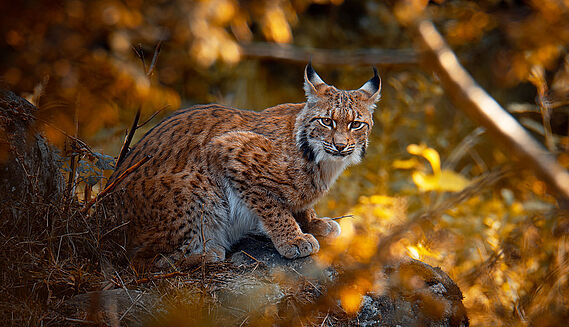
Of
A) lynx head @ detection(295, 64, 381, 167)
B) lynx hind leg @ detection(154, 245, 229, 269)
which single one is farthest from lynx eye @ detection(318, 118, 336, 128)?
lynx hind leg @ detection(154, 245, 229, 269)

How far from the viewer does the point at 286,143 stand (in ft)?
12.0

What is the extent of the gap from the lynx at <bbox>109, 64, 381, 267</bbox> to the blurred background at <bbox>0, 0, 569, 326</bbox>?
26 centimetres

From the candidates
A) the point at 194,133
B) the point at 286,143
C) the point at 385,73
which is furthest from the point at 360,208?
the point at 385,73

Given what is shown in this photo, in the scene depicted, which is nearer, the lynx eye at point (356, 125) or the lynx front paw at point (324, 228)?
the lynx eye at point (356, 125)

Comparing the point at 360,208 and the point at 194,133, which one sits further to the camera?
the point at 360,208

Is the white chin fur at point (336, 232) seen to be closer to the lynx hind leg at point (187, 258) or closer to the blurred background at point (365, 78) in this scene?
the blurred background at point (365, 78)

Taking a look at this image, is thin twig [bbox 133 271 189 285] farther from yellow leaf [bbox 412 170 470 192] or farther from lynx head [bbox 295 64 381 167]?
yellow leaf [bbox 412 170 470 192]

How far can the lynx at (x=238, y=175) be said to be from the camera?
329 cm

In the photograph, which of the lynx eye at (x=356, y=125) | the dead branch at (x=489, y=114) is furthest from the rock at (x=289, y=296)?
the dead branch at (x=489, y=114)

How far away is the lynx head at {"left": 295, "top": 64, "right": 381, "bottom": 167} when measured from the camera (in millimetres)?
3564

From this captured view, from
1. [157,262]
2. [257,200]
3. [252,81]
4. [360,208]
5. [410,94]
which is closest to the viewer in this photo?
[157,262]

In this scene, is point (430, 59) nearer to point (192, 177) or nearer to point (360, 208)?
point (192, 177)

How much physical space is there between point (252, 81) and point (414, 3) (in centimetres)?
681

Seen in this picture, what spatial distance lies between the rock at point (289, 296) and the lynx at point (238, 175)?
8.9 inches
